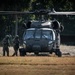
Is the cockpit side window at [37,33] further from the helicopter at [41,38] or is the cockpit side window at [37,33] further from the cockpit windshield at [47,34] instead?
the cockpit windshield at [47,34]

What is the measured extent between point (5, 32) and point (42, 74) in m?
23.9

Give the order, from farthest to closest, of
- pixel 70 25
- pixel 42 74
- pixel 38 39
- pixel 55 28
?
pixel 70 25 → pixel 55 28 → pixel 38 39 → pixel 42 74

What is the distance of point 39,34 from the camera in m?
24.0

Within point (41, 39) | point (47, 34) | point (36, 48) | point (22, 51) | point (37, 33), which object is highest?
point (37, 33)

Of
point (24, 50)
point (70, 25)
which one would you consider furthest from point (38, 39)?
point (70, 25)

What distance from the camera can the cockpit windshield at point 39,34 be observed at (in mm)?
23980

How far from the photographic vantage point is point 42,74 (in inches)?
478

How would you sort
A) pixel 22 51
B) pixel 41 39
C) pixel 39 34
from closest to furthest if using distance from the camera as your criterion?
pixel 41 39, pixel 22 51, pixel 39 34

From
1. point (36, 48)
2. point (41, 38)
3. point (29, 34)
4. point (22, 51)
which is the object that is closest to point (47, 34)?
point (41, 38)

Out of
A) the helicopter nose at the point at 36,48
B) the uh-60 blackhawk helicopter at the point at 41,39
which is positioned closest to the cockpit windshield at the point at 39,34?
the uh-60 blackhawk helicopter at the point at 41,39

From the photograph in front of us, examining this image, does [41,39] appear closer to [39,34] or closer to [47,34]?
[39,34]

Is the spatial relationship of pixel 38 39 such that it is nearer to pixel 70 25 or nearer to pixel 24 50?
pixel 24 50

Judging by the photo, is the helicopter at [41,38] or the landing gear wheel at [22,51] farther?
the landing gear wheel at [22,51]

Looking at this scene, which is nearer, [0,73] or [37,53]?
[0,73]
